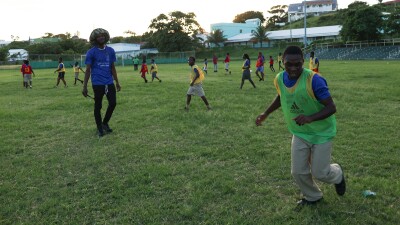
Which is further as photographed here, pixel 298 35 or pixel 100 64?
pixel 298 35

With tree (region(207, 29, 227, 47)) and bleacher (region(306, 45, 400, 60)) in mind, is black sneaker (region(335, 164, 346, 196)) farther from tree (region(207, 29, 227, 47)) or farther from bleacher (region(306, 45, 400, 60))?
tree (region(207, 29, 227, 47))

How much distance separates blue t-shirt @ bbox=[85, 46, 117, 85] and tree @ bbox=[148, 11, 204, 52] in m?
63.2

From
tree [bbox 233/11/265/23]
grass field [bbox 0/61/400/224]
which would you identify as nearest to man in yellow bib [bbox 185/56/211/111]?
grass field [bbox 0/61/400/224]

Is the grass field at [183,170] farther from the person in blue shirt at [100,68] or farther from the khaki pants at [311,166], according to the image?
the person in blue shirt at [100,68]

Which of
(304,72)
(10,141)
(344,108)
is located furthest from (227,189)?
(344,108)

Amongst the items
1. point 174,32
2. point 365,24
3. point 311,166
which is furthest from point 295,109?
point 174,32

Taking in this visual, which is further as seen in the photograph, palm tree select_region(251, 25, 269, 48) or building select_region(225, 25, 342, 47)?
palm tree select_region(251, 25, 269, 48)

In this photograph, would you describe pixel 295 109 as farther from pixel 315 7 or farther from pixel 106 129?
pixel 315 7

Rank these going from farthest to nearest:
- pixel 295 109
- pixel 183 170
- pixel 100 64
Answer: pixel 100 64 < pixel 183 170 < pixel 295 109

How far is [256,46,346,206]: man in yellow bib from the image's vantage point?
3.28 meters

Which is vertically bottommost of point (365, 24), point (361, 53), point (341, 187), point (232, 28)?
point (341, 187)

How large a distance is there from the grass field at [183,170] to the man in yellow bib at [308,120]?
1.14ft

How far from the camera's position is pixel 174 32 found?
70688 mm

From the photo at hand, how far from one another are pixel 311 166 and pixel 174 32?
69310 mm
